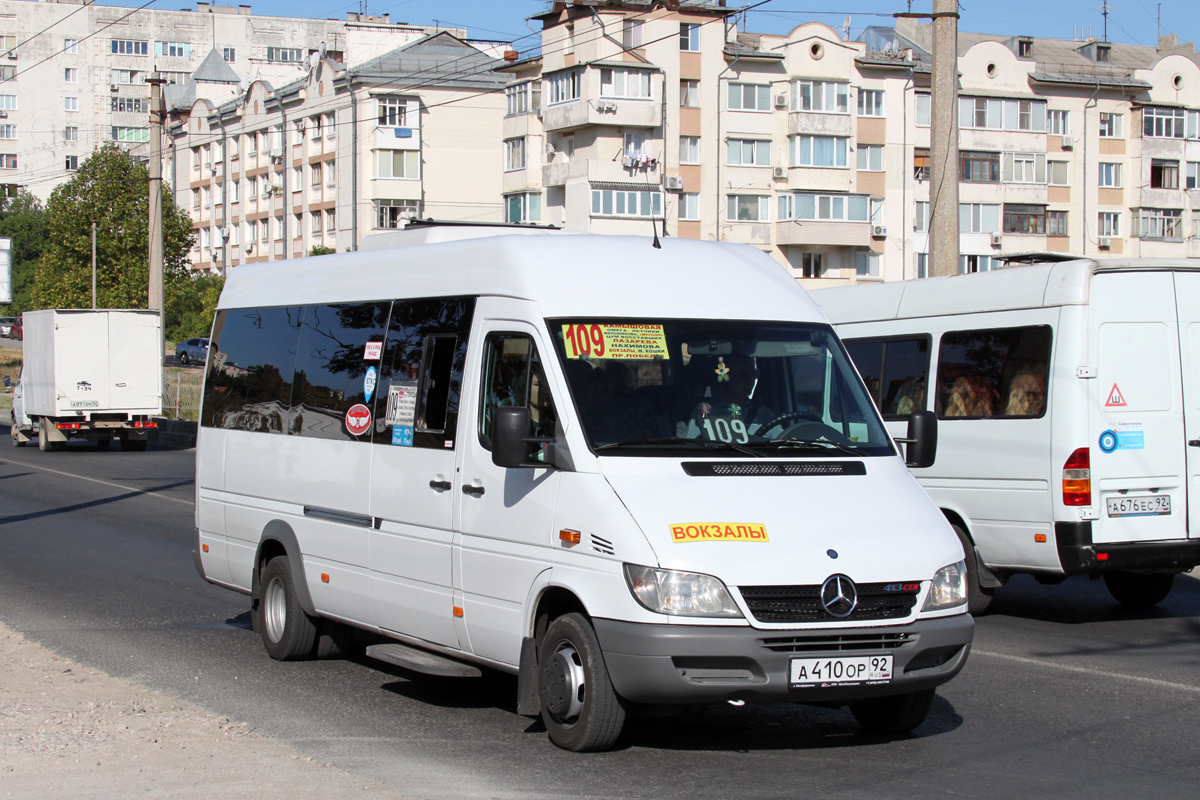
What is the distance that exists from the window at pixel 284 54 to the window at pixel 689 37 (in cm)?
6981

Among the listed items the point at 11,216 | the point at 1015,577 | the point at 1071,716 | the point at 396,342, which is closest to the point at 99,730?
the point at 396,342

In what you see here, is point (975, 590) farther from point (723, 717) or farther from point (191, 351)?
point (191, 351)

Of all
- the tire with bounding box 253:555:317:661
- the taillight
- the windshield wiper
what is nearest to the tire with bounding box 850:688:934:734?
the windshield wiper

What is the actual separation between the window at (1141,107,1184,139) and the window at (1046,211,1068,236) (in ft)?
24.4

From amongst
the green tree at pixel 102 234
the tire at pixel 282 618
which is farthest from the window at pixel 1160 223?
the tire at pixel 282 618

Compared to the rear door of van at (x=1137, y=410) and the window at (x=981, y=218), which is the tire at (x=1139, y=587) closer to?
the rear door of van at (x=1137, y=410)

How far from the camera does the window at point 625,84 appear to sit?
7050 centimetres

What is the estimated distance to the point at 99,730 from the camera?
278 inches

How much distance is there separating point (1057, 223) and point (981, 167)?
234 inches

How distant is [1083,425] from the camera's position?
34.4ft

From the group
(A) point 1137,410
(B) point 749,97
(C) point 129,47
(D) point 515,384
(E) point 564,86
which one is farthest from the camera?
(C) point 129,47

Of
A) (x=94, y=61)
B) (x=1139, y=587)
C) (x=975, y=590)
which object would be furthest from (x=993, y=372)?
(x=94, y=61)

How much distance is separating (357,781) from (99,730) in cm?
167

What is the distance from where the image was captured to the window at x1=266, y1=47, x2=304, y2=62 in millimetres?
134000
